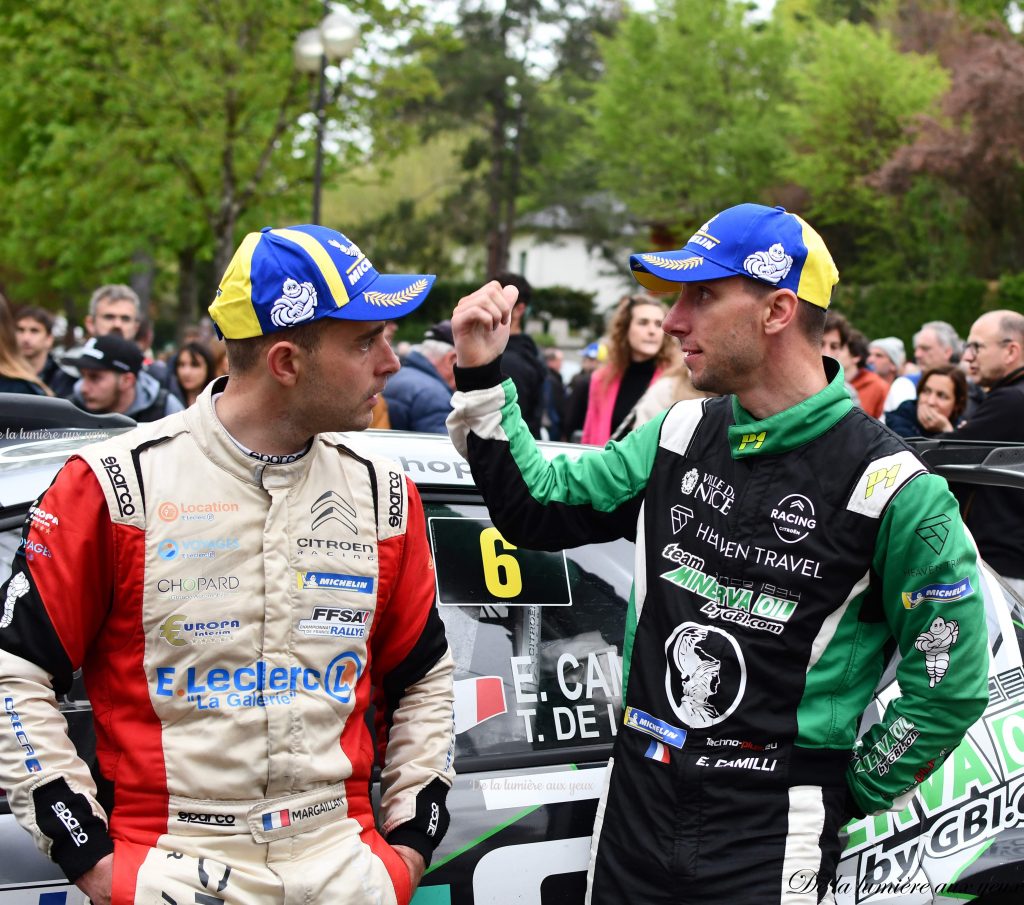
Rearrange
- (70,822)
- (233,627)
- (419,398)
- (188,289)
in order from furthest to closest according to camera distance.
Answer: (188,289) < (419,398) < (233,627) < (70,822)

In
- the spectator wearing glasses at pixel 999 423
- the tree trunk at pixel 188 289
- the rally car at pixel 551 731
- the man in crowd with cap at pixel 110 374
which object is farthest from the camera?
the tree trunk at pixel 188 289

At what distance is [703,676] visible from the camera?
2.33m

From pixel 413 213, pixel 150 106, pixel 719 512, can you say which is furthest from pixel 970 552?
pixel 413 213

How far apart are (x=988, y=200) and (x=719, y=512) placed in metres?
27.6

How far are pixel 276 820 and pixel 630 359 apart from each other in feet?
14.5

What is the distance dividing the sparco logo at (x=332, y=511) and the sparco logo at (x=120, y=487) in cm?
32

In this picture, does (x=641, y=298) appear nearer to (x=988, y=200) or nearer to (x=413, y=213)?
(x=988, y=200)

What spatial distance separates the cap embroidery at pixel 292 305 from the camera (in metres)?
2.13

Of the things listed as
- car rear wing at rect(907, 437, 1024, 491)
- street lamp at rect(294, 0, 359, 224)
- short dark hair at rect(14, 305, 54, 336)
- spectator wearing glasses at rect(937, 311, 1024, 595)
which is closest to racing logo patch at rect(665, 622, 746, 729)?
car rear wing at rect(907, 437, 1024, 491)

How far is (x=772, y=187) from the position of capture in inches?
1324

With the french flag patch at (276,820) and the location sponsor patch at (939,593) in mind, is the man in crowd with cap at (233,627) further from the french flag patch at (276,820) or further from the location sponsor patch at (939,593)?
the location sponsor patch at (939,593)

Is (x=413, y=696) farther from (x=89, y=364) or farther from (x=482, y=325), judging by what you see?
(x=89, y=364)

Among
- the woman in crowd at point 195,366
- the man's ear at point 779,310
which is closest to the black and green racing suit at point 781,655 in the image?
the man's ear at point 779,310

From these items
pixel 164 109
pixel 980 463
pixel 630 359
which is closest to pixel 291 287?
pixel 980 463
